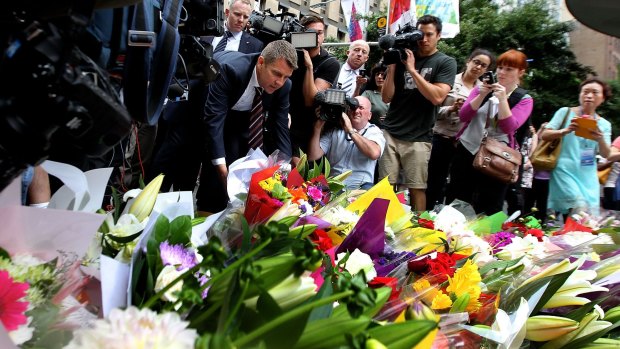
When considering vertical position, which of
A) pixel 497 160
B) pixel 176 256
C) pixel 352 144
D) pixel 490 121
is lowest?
pixel 497 160

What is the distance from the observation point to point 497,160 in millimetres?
4297

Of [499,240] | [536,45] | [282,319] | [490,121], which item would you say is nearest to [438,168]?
[490,121]

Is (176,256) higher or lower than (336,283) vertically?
higher

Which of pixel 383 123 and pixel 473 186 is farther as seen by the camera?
pixel 383 123

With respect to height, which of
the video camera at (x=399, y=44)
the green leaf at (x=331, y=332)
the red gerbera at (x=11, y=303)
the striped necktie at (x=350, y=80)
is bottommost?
the striped necktie at (x=350, y=80)

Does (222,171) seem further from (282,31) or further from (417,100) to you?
(417,100)

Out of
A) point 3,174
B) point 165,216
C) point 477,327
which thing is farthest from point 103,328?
point 477,327

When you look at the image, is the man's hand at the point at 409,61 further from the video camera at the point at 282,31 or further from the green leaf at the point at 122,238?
the green leaf at the point at 122,238

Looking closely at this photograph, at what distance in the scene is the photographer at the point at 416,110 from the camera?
449cm

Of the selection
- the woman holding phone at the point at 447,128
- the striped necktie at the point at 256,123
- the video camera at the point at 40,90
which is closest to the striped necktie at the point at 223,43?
the striped necktie at the point at 256,123

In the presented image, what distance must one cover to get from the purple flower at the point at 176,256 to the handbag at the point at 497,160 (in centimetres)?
358

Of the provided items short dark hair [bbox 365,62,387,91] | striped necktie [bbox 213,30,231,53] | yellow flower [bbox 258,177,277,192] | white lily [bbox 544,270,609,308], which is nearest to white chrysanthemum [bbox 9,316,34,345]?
yellow flower [bbox 258,177,277,192]

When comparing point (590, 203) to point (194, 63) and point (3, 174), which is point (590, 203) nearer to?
point (194, 63)

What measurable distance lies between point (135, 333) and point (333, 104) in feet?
11.9
